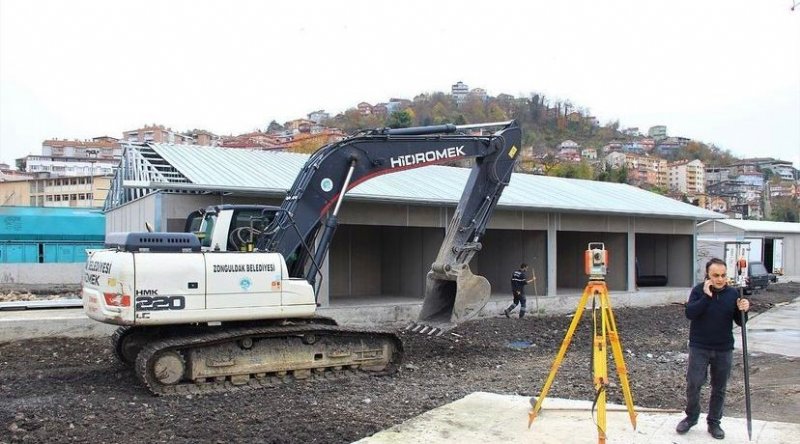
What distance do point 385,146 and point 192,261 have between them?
3.84 metres

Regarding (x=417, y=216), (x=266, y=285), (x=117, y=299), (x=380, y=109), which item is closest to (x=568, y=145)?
(x=380, y=109)

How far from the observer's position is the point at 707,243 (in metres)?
29.7

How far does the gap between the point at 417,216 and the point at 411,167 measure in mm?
6596

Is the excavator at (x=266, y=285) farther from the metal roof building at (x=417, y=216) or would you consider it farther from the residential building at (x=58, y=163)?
the residential building at (x=58, y=163)

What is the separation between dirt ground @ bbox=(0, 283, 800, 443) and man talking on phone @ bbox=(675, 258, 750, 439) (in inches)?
69.0

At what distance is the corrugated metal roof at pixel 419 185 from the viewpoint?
54.0 ft

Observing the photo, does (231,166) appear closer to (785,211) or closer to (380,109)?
(785,211)

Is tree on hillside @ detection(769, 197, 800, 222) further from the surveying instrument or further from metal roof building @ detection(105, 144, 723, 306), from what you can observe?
the surveying instrument

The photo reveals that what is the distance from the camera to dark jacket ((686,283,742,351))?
6.49m

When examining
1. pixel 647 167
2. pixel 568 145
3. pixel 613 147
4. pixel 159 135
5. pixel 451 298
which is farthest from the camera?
pixel 647 167

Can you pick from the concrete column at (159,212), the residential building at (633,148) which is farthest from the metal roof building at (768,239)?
the residential building at (633,148)

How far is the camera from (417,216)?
1833 centimetres

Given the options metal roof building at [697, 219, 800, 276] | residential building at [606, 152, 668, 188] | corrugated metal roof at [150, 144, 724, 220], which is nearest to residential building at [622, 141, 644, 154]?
residential building at [606, 152, 668, 188]

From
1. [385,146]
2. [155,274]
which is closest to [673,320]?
[385,146]
